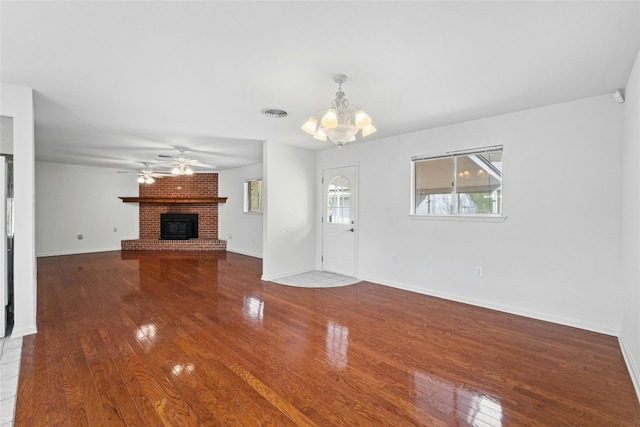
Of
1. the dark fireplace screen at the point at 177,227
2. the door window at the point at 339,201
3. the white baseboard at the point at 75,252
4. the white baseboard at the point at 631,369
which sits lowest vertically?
the white baseboard at the point at 631,369

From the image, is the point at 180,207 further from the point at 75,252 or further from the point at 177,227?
the point at 75,252

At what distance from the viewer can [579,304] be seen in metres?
3.19

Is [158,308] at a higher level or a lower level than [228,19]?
lower

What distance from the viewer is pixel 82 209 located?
7.98 m

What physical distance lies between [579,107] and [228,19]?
3.47 m

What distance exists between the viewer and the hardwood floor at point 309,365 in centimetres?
186

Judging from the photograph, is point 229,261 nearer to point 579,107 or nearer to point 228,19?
point 228,19

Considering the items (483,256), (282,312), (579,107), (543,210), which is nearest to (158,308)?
(282,312)

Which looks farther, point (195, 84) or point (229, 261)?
point (229, 261)

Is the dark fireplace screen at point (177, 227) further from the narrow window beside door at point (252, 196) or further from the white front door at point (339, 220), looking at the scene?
the white front door at point (339, 220)

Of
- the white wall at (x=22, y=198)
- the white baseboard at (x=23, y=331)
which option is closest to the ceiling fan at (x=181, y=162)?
the white wall at (x=22, y=198)

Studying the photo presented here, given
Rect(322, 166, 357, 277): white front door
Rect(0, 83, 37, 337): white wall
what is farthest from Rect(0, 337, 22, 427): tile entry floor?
Rect(322, 166, 357, 277): white front door

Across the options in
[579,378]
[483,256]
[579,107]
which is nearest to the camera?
[579,378]

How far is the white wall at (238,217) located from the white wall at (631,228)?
6447 mm
